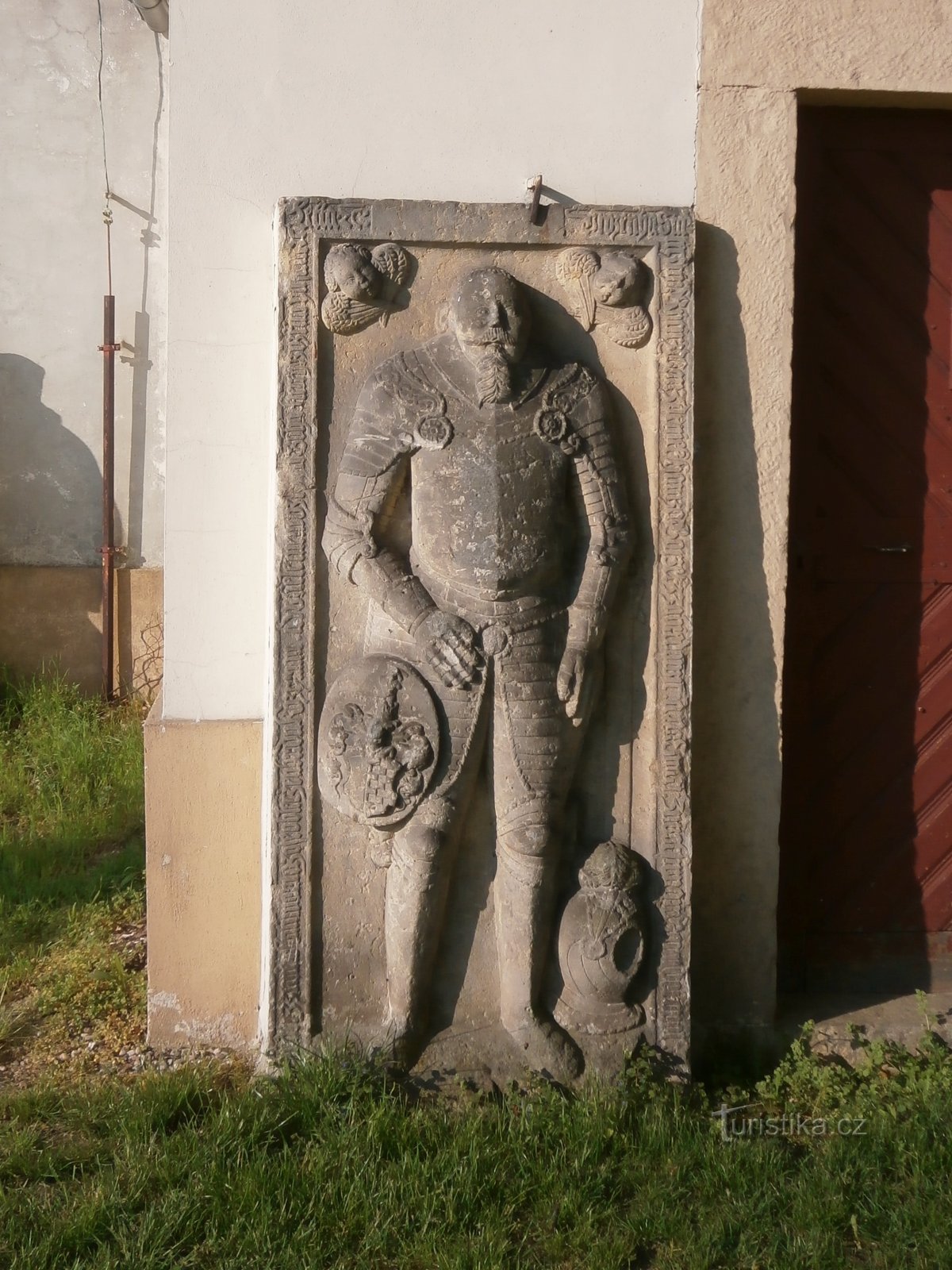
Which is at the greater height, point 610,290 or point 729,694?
point 610,290

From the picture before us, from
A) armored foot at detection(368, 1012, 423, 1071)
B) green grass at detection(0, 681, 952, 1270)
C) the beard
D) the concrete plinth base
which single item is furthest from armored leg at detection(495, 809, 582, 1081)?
the beard

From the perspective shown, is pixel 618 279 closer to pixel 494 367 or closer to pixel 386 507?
pixel 494 367

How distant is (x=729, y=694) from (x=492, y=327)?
1.43 metres

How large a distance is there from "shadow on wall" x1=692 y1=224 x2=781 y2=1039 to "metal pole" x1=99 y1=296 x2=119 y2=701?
476 centimetres

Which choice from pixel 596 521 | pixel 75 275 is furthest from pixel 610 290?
pixel 75 275

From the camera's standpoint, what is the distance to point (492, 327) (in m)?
3.34

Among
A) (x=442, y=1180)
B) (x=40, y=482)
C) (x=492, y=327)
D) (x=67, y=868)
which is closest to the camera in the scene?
(x=442, y=1180)

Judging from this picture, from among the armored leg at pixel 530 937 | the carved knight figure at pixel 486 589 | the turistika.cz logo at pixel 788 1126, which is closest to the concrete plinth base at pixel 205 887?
the carved knight figure at pixel 486 589

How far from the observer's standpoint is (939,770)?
4.26 m

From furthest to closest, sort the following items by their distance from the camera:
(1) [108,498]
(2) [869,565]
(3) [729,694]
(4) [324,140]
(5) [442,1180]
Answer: (1) [108,498] < (2) [869,565] < (3) [729,694] < (4) [324,140] < (5) [442,1180]

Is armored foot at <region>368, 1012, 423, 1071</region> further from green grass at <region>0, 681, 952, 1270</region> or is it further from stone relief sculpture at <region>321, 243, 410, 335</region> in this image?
stone relief sculpture at <region>321, 243, 410, 335</region>

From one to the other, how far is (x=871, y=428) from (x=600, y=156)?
1367mm

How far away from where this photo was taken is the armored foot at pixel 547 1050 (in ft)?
11.3

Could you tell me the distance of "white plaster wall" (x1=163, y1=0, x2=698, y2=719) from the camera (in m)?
3.56
